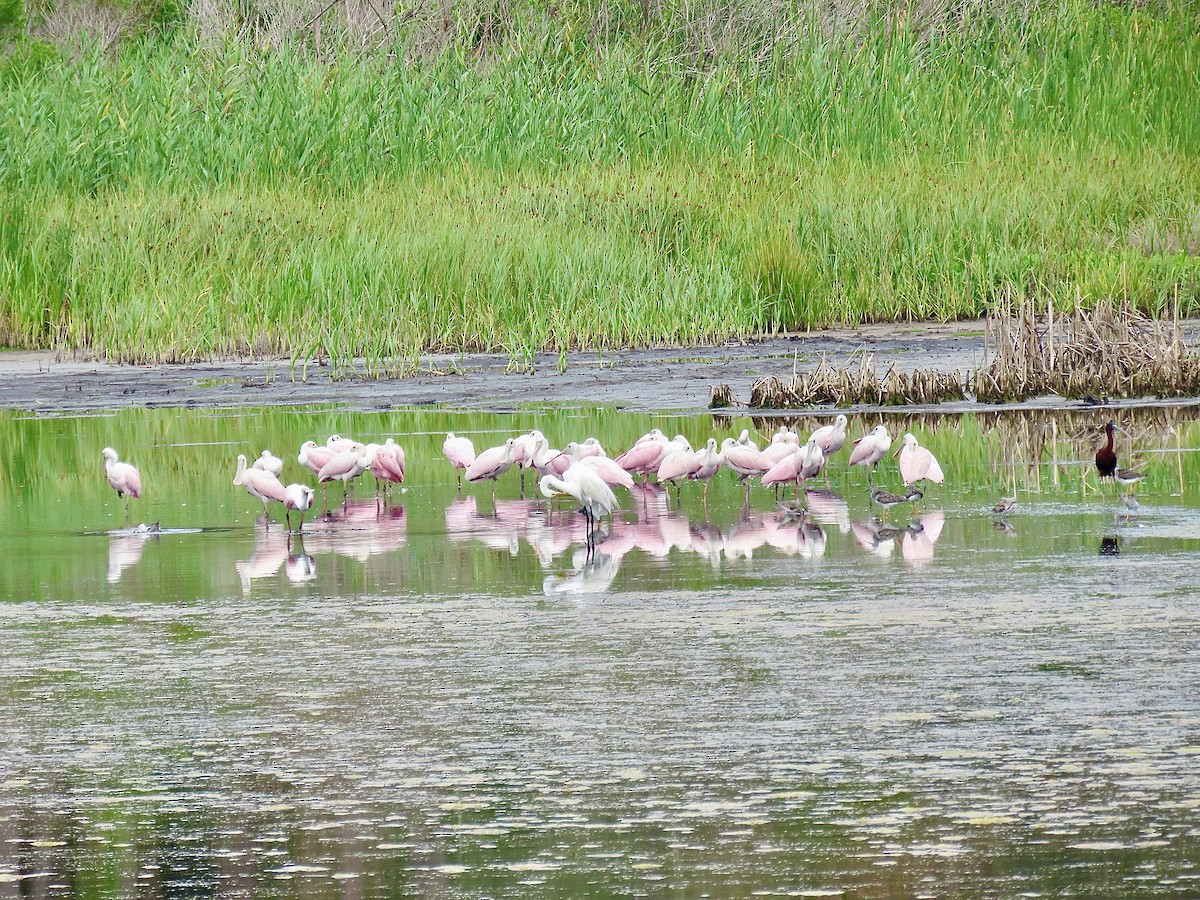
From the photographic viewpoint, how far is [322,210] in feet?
64.6

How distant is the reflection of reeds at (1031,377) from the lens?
12992 mm

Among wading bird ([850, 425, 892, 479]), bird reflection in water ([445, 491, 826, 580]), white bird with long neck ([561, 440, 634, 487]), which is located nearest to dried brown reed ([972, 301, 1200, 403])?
wading bird ([850, 425, 892, 479])

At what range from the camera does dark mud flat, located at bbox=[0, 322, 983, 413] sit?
14.9m

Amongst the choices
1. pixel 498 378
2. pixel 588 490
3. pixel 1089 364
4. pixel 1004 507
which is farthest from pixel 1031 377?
pixel 588 490

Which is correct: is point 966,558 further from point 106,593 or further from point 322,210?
point 322,210

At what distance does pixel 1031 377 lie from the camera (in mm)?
13203

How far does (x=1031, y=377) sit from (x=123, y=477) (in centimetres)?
602

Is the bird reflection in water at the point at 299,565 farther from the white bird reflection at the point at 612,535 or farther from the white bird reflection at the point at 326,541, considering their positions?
the white bird reflection at the point at 612,535

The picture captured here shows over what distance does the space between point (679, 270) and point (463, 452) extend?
27.2ft

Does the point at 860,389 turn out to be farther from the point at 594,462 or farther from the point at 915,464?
the point at 594,462

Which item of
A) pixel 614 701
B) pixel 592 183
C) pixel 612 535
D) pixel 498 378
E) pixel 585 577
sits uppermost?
pixel 592 183

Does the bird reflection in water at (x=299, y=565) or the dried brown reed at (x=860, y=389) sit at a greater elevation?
the dried brown reed at (x=860, y=389)

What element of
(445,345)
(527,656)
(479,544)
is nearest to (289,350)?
(445,345)

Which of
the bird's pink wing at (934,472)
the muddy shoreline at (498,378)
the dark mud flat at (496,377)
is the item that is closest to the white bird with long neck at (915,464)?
the bird's pink wing at (934,472)
